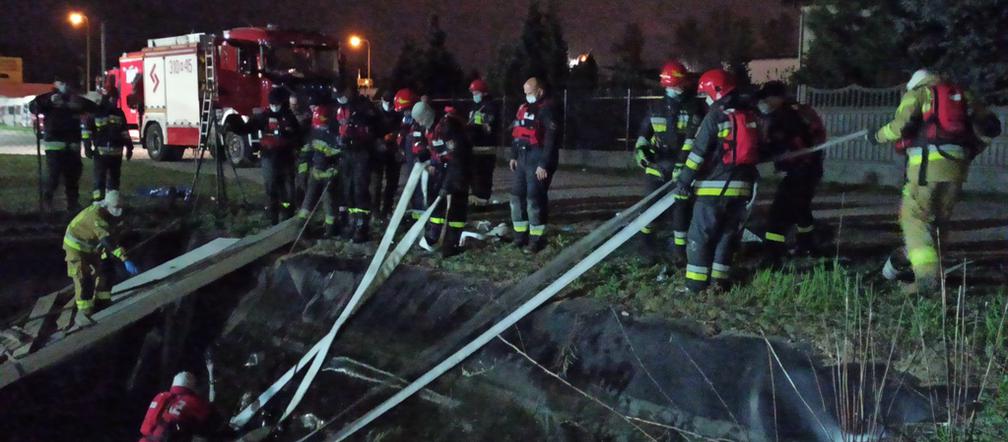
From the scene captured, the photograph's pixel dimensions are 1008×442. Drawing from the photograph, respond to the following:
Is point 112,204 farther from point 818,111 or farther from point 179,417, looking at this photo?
point 818,111

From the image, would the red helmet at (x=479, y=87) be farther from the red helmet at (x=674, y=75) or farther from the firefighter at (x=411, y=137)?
the red helmet at (x=674, y=75)

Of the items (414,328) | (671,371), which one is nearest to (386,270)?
(414,328)

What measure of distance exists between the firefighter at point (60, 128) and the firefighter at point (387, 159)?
3786 millimetres

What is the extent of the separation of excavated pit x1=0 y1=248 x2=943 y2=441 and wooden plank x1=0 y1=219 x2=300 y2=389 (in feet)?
0.83

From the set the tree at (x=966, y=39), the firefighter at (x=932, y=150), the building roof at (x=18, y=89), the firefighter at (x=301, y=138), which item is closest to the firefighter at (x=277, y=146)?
the firefighter at (x=301, y=138)

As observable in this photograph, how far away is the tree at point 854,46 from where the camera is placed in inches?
675

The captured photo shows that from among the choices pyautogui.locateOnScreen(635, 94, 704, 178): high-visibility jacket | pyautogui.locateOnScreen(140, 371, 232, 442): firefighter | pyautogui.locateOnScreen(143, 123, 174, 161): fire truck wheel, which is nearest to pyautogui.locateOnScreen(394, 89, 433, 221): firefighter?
pyautogui.locateOnScreen(635, 94, 704, 178): high-visibility jacket

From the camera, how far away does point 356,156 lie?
8430 millimetres

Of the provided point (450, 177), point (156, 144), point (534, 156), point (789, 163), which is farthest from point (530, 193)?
point (156, 144)

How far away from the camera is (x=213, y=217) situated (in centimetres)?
1026

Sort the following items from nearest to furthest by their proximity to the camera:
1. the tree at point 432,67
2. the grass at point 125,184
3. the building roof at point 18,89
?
the grass at point 125,184
the tree at point 432,67
the building roof at point 18,89

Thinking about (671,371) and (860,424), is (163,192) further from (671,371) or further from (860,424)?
(860,424)

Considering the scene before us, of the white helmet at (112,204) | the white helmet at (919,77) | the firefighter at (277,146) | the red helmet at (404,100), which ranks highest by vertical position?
the white helmet at (919,77)

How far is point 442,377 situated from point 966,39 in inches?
495
